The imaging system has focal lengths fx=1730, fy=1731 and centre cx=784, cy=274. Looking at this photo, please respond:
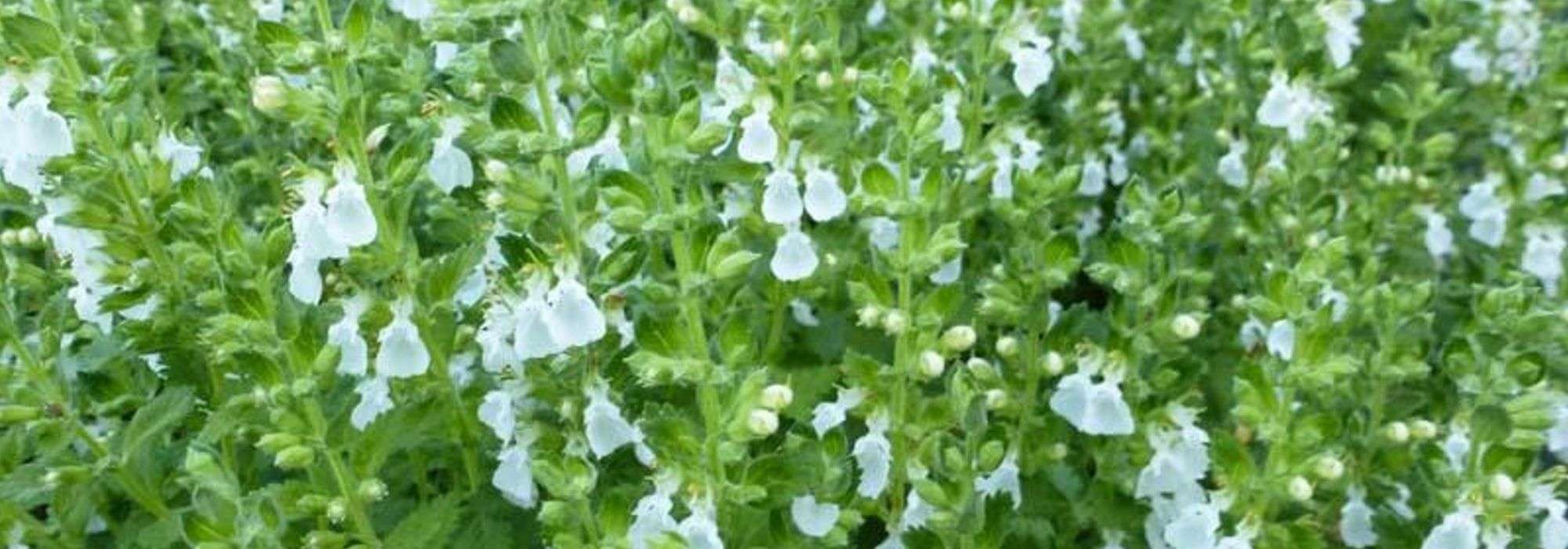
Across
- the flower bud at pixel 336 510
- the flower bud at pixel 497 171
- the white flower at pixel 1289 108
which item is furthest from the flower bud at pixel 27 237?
the white flower at pixel 1289 108

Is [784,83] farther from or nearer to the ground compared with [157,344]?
farther from the ground

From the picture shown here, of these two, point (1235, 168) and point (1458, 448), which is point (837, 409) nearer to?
point (1458, 448)

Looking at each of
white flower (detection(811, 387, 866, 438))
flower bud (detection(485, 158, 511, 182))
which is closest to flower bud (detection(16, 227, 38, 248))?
flower bud (detection(485, 158, 511, 182))

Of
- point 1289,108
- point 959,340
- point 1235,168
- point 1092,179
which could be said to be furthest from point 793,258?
point 1235,168

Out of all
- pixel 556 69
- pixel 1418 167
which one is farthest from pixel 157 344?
pixel 1418 167

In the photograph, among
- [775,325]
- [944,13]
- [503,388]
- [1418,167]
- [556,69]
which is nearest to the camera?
[556,69]

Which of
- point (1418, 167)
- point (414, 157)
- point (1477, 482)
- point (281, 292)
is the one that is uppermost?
point (414, 157)

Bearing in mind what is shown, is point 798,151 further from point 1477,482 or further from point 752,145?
point 1477,482
